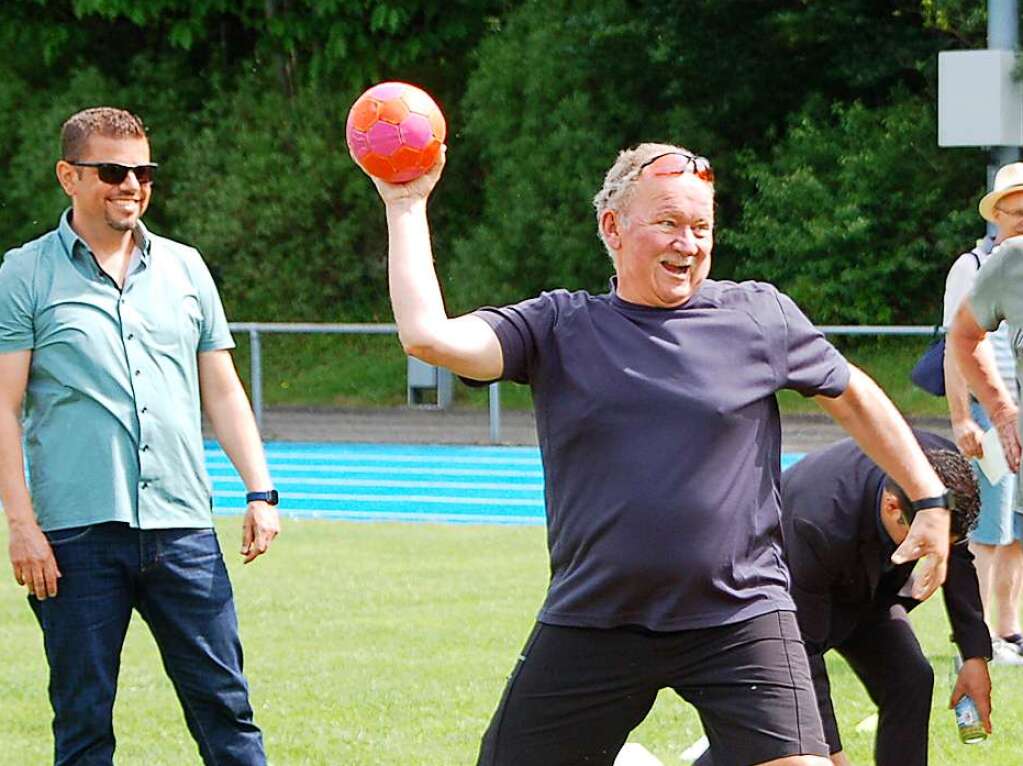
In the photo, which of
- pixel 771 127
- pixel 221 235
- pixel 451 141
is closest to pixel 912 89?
pixel 771 127

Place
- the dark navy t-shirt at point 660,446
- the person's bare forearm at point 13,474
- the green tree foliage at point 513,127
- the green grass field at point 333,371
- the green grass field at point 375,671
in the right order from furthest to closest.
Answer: the green grass field at point 333,371 < the green tree foliage at point 513,127 < the green grass field at point 375,671 < the person's bare forearm at point 13,474 < the dark navy t-shirt at point 660,446

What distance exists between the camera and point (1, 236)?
29.5 meters

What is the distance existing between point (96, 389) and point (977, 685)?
248 centimetres

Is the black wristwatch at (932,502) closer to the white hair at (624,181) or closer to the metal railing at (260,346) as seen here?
the white hair at (624,181)

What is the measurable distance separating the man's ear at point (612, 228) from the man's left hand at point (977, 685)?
176 cm

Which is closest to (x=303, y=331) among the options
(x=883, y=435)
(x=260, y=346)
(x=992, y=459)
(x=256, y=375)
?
(x=256, y=375)

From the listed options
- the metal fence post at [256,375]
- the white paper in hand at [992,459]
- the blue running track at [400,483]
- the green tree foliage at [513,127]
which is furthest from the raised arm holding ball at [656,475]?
the metal fence post at [256,375]

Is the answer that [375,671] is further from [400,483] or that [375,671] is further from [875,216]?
[875,216]

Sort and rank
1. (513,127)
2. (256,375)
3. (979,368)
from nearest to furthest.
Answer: (979,368), (256,375), (513,127)

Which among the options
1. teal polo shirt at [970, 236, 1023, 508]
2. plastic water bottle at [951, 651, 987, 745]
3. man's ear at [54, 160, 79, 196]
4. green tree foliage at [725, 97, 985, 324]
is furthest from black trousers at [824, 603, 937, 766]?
A: green tree foliage at [725, 97, 985, 324]

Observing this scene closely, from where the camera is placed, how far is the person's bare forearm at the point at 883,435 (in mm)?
4254

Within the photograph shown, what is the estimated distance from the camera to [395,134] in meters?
4.05

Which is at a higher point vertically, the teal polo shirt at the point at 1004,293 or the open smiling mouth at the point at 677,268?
the open smiling mouth at the point at 677,268

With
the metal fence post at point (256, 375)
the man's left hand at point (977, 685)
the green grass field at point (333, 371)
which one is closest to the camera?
the man's left hand at point (977, 685)
